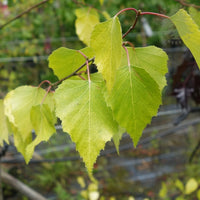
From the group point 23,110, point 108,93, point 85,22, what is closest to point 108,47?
point 108,93

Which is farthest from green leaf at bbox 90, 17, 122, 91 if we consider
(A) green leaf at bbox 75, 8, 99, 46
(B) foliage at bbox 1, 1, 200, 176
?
(A) green leaf at bbox 75, 8, 99, 46

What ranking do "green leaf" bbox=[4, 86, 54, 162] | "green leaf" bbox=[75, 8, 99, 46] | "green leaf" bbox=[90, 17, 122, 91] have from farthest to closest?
"green leaf" bbox=[75, 8, 99, 46]
"green leaf" bbox=[4, 86, 54, 162]
"green leaf" bbox=[90, 17, 122, 91]

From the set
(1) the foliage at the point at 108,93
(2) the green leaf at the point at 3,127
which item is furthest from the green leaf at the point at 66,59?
(2) the green leaf at the point at 3,127

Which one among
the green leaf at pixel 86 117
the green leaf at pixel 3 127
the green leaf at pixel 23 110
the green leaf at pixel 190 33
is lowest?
the green leaf at pixel 3 127

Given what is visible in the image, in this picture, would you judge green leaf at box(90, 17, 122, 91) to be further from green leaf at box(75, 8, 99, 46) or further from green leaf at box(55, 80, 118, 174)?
green leaf at box(75, 8, 99, 46)

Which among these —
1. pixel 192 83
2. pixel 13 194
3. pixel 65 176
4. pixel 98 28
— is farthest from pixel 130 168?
pixel 98 28

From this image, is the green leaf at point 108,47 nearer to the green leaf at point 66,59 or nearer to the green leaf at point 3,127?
the green leaf at point 66,59

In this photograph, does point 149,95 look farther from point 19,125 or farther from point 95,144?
point 19,125
